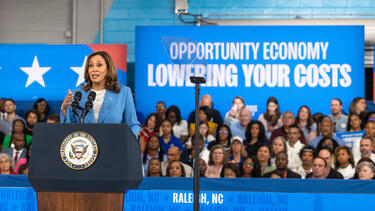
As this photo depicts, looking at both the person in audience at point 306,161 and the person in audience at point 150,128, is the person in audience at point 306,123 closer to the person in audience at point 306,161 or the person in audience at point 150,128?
the person in audience at point 306,161

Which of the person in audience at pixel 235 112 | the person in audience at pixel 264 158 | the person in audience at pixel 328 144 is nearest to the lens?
the person in audience at pixel 264 158

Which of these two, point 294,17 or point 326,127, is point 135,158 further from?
point 294,17

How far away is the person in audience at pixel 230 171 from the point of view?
609 cm

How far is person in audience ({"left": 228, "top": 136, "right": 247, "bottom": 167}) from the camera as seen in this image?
6.70 m

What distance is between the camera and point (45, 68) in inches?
356

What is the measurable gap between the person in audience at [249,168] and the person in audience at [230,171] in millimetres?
124

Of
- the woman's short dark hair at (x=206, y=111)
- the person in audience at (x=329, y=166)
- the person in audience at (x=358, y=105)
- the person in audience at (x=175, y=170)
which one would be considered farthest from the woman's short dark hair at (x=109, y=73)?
the person in audience at (x=358, y=105)

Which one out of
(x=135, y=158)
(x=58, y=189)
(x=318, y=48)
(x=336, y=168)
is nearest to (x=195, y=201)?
(x=135, y=158)

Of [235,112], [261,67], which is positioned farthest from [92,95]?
[261,67]

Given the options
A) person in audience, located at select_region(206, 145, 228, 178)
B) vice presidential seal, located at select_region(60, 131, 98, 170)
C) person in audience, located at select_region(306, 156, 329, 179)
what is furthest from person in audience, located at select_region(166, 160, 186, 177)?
vice presidential seal, located at select_region(60, 131, 98, 170)

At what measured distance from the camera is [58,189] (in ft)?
8.52

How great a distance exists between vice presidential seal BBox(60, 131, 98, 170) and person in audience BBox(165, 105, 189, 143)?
488cm

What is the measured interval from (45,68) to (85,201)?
6.78m

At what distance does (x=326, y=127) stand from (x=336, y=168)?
92 centimetres
